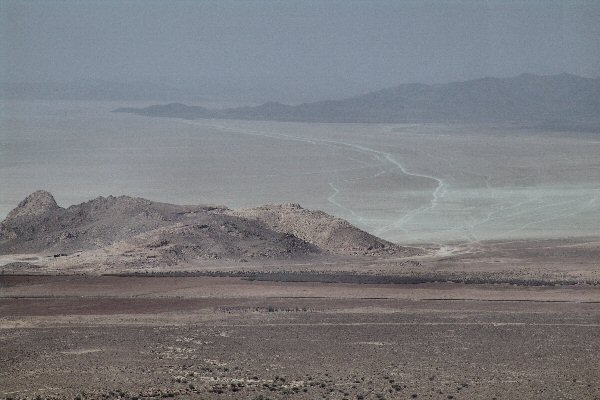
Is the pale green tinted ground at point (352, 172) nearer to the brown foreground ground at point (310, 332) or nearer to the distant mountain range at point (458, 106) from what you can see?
the brown foreground ground at point (310, 332)

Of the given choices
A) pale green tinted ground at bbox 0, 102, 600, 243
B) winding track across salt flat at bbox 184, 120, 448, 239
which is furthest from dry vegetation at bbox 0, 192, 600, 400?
pale green tinted ground at bbox 0, 102, 600, 243

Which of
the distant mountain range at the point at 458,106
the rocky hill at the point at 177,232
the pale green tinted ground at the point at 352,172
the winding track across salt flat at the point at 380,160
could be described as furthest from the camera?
the distant mountain range at the point at 458,106

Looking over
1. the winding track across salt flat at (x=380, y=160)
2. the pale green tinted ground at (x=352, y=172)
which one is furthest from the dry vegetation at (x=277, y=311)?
the pale green tinted ground at (x=352, y=172)

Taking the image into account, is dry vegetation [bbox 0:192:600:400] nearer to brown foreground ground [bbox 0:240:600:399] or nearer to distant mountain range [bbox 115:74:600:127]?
brown foreground ground [bbox 0:240:600:399]

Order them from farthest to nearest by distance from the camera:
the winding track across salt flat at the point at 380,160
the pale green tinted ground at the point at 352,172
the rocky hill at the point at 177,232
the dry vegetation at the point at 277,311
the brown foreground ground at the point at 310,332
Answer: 1. the pale green tinted ground at the point at 352,172
2. the winding track across salt flat at the point at 380,160
3. the rocky hill at the point at 177,232
4. the dry vegetation at the point at 277,311
5. the brown foreground ground at the point at 310,332

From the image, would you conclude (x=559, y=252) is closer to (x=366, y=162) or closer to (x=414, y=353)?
(x=414, y=353)
